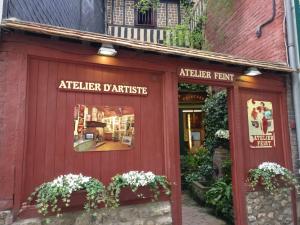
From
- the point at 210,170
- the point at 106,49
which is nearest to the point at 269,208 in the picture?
the point at 210,170

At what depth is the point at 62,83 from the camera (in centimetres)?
433

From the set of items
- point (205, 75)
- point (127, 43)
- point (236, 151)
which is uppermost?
point (127, 43)

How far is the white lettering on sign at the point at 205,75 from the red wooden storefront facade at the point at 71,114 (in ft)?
0.27

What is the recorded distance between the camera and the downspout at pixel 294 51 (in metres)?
6.38

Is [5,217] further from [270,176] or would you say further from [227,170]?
→ [227,170]

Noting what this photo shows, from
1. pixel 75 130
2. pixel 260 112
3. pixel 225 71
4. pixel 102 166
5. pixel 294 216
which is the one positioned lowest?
pixel 294 216

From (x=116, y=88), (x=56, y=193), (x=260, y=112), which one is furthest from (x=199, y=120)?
(x=56, y=193)

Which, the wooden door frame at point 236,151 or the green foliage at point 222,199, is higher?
the wooden door frame at point 236,151

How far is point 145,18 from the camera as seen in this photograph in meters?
12.6

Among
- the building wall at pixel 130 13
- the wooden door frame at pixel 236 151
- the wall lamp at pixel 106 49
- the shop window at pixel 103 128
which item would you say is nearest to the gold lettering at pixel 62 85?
the shop window at pixel 103 128

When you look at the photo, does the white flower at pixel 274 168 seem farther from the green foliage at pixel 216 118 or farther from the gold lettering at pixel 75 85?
the gold lettering at pixel 75 85

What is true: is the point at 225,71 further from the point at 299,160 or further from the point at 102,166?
the point at 102,166

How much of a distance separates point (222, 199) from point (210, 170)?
200 cm

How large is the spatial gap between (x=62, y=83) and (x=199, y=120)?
9.54m
